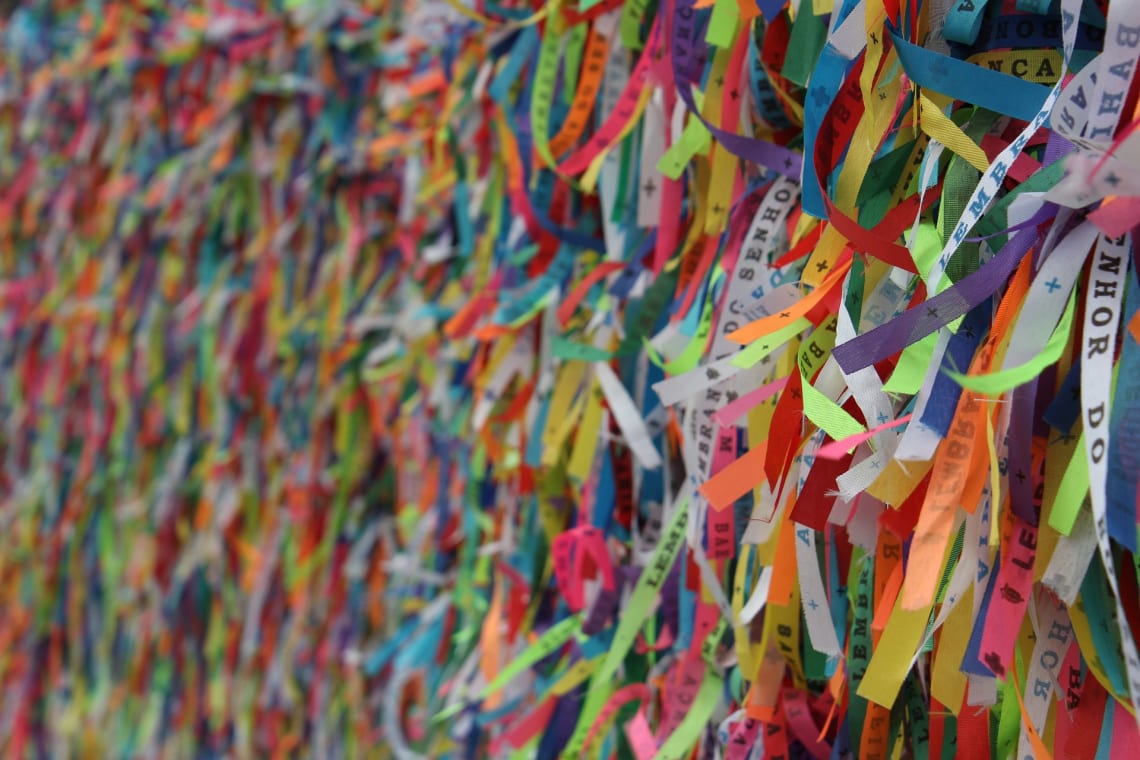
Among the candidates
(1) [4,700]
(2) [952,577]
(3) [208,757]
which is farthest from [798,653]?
(1) [4,700]

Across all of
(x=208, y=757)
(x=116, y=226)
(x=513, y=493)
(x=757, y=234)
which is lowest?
(x=208, y=757)

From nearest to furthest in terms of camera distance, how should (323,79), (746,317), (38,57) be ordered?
(746,317), (323,79), (38,57)

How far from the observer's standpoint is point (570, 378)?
0.58 m

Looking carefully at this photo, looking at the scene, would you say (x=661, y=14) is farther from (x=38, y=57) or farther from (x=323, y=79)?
(x=38, y=57)

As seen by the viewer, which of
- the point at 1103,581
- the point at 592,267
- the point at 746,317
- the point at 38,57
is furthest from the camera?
the point at 38,57

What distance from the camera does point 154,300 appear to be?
1126 mm

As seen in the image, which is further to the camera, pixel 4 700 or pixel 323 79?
pixel 4 700

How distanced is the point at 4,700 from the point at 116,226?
1.90 ft

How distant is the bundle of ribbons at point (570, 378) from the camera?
0.30 metres

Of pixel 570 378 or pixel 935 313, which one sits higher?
pixel 935 313

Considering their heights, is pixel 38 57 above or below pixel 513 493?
above

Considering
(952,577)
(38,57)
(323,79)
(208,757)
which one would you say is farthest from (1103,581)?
(38,57)

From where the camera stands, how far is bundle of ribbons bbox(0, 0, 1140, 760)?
301 millimetres

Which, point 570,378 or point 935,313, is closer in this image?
point 935,313
